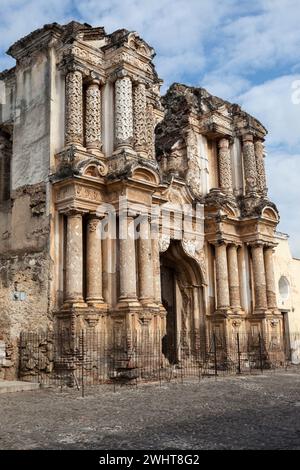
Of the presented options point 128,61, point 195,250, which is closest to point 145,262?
point 195,250

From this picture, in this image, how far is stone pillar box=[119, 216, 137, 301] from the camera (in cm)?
1405

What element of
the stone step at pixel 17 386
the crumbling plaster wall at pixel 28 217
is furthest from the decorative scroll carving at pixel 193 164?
the stone step at pixel 17 386

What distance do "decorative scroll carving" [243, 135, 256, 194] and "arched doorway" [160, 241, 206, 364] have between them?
3971 mm

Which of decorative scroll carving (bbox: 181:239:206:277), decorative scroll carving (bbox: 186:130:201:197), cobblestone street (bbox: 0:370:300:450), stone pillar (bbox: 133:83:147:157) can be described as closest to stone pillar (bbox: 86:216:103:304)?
cobblestone street (bbox: 0:370:300:450)

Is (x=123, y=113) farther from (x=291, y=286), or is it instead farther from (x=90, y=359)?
(x=291, y=286)

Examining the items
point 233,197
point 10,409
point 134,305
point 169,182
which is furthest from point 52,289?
point 233,197

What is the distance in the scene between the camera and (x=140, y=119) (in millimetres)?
15859

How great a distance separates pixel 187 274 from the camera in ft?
62.1

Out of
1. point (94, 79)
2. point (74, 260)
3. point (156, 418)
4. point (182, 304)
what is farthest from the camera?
point (182, 304)

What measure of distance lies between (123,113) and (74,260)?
4505 millimetres

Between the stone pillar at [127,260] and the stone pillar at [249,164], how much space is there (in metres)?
7.30

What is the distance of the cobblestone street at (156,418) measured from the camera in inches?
250

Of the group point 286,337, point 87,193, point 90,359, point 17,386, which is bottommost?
point 17,386

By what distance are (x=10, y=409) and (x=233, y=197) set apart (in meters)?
A: 13.1
